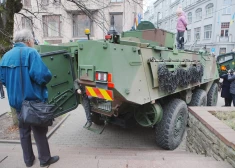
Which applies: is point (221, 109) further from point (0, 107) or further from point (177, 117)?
point (0, 107)

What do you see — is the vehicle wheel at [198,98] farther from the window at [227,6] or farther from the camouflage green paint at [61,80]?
the window at [227,6]

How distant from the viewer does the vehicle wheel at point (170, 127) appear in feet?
12.4

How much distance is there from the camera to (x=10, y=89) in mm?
2346

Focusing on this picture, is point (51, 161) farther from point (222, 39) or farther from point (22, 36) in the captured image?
point (222, 39)

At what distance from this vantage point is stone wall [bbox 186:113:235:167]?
2.42 m

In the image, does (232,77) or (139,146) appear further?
(232,77)

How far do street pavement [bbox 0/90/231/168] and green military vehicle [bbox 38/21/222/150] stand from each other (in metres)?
0.55

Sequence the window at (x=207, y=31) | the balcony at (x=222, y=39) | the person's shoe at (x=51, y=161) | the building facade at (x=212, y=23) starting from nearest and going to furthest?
the person's shoe at (x=51, y=161) → the building facade at (x=212, y=23) → the balcony at (x=222, y=39) → the window at (x=207, y=31)

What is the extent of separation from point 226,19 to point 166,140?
89.9 feet

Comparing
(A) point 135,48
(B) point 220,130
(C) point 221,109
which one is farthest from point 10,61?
(C) point 221,109

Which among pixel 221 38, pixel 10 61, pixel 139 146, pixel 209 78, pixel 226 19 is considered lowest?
pixel 139 146

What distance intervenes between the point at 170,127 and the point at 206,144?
0.82 metres

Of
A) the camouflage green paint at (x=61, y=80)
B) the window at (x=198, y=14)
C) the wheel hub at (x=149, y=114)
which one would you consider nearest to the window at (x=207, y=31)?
the window at (x=198, y=14)

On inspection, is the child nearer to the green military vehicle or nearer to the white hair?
the green military vehicle
